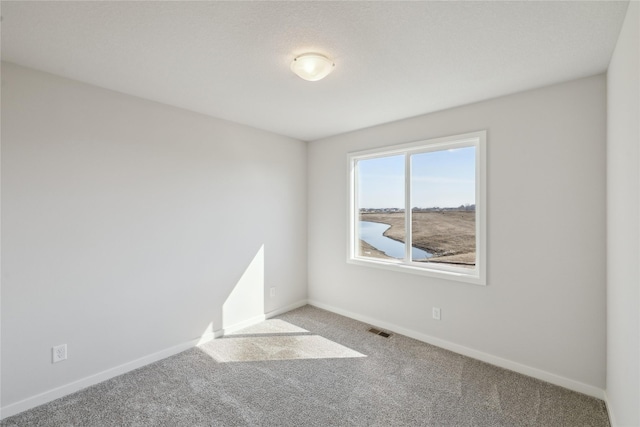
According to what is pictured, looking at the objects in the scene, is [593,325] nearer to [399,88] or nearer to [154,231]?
[399,88]

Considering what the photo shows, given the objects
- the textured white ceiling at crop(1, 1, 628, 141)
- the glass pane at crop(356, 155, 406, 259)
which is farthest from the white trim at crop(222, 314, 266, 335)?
the textured white ceiling at crop(1, 1, 628, 141)

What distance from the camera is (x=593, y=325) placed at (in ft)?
7.29

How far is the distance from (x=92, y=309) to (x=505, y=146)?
3.77 m

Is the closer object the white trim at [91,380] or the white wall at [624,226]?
the white wall at [624,226]

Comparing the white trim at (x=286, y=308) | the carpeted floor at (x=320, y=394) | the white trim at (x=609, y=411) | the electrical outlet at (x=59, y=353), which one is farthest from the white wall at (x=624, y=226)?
the electrical outlet at (x=59, y=353)

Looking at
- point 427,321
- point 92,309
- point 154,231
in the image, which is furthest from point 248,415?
point 427,321

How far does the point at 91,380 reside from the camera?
235cm

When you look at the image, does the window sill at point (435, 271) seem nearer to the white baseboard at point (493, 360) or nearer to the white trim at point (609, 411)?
the white baseboard at point (493, 360)

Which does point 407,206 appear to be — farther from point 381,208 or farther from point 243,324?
point 243,324

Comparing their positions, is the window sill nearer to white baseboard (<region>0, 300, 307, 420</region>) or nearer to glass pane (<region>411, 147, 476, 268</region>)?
glass pane (<region>411, 147, 476, 268</region>)

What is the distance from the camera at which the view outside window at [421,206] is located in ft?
9.78

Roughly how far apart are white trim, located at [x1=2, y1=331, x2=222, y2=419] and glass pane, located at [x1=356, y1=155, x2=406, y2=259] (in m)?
2.22

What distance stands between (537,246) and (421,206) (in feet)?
3.77

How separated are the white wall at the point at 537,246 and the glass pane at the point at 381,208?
451 millimetres
